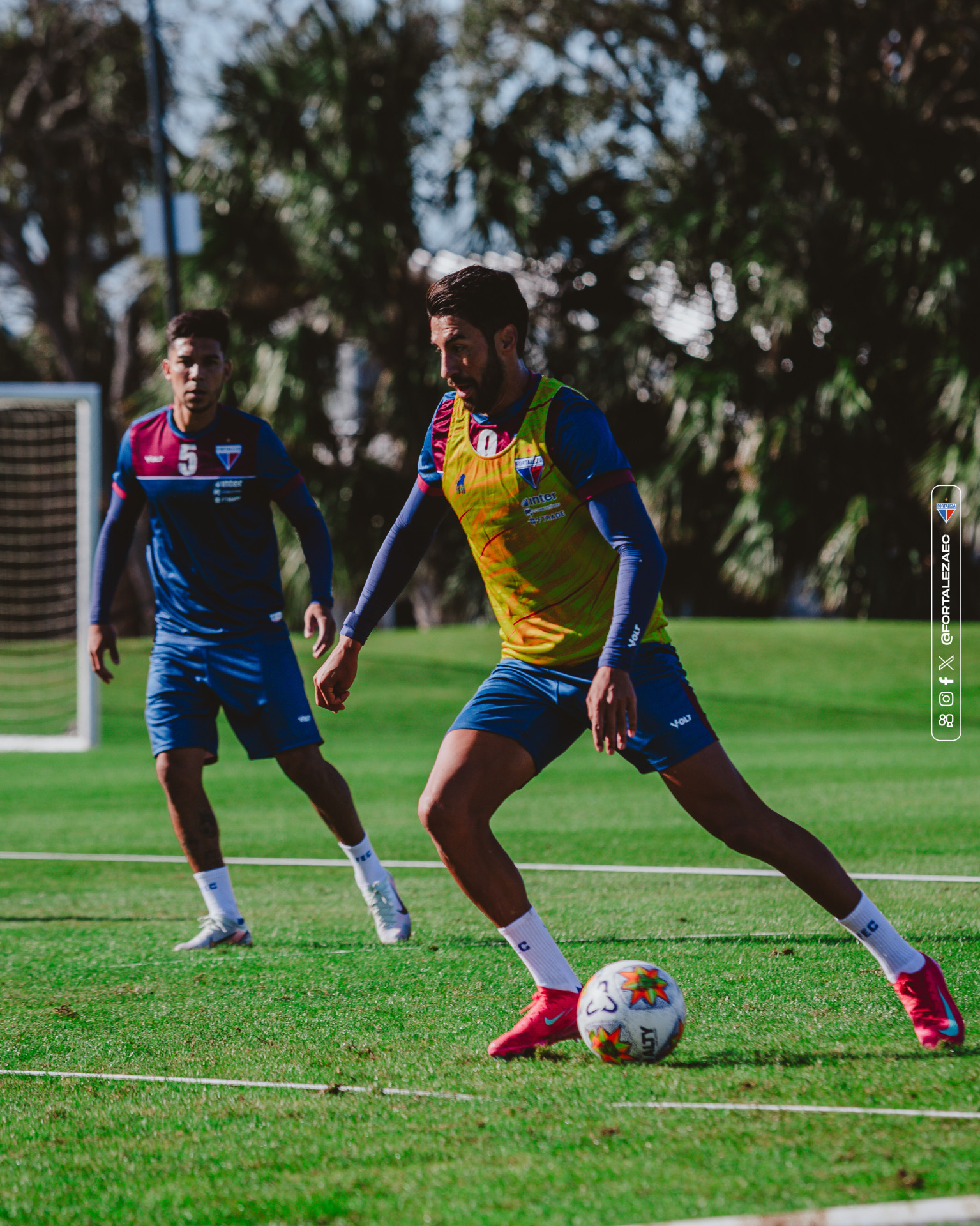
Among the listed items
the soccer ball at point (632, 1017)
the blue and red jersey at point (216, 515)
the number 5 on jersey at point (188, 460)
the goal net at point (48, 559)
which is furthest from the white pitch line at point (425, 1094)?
the goal net at point (48, 559)

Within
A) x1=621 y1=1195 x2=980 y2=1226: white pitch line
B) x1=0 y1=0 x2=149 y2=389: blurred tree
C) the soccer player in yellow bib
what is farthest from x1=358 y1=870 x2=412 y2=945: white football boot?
x1=0 y1=0 x2=149 y2=389: blurred tree

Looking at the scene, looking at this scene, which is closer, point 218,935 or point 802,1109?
point 802,1109

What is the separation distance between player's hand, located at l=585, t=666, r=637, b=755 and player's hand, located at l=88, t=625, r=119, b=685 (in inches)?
113

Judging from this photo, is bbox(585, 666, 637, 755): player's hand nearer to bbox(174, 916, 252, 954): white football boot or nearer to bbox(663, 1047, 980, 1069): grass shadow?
bbox(663, 1047, 980, 1069): grass shadow

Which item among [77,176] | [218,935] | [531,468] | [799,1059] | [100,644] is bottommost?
[218,935]

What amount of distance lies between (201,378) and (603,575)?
2.29 m

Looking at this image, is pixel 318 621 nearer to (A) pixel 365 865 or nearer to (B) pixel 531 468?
(A) pixel 365 865

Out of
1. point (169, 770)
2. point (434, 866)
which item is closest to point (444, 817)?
point (169, 770)

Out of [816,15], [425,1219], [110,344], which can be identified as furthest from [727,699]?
[110,344]

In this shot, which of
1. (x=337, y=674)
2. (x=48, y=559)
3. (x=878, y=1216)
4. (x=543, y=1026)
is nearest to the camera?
(x=878, y=1216)

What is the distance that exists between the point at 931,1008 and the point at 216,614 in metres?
3.08

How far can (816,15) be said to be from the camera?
66.7 ft

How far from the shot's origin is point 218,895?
17.7 feet

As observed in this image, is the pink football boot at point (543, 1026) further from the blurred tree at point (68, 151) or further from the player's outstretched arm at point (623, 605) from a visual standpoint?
the blurred tree at point (68, 151)
